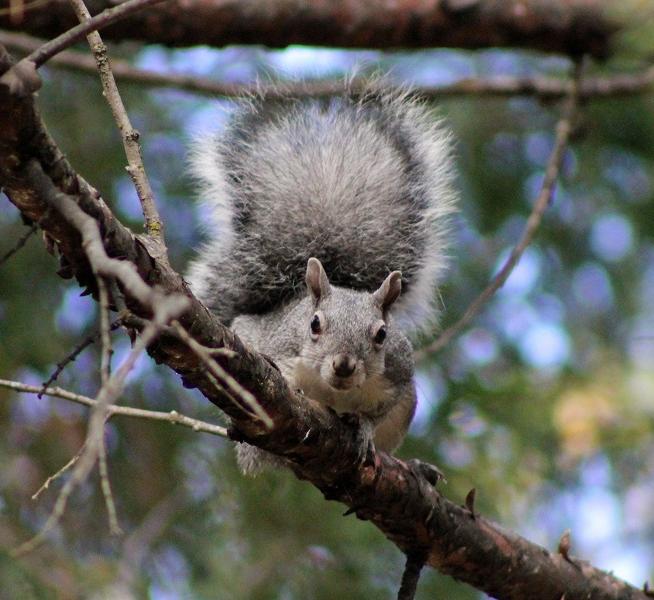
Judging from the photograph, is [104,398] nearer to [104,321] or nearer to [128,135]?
[104,321]

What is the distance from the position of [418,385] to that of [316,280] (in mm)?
498

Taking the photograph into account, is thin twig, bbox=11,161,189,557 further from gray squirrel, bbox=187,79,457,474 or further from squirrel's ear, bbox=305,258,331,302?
gray squirrel, bbox=187,79,457,474

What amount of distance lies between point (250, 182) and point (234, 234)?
0.16m

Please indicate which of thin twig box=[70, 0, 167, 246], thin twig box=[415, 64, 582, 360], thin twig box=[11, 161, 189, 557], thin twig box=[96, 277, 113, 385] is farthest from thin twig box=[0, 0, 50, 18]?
thin twig box=[415, 64, 582, 360]

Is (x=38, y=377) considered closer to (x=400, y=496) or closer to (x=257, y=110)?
(x=257, y=110)

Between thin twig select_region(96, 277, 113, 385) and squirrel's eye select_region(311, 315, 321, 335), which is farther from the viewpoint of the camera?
squirrel's eye select_region(311, 315, 321, 335)

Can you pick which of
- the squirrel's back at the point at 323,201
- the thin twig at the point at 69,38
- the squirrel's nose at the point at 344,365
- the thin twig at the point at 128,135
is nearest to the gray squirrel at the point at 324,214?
the squirrel's back at the point at 323,201

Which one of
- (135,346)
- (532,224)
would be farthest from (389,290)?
(135,346)

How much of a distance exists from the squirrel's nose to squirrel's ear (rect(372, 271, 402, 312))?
0.34 m

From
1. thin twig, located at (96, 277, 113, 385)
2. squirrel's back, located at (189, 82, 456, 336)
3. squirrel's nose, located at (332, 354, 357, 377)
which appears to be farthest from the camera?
squirrel's back, located at (189, 82, 456, 336)

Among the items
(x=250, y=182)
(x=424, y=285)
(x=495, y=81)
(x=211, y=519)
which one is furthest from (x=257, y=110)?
(x=211, y=519)

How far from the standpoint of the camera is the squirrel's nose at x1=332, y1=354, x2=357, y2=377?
2334mm

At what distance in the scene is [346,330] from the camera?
2.52m

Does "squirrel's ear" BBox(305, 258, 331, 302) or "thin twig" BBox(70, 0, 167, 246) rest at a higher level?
"squirrel's ear" BBox(305, 258, 331, 302)
